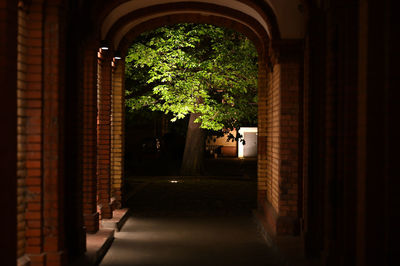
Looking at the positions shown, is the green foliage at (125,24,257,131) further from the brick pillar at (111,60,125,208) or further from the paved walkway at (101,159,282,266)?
the brick pillar at (111,60,125,208)

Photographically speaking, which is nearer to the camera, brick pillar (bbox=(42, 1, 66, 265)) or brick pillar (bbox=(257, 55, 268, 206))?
brick pillar (bbox=(42, 1, 66, 265))

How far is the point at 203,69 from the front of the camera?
18891mm

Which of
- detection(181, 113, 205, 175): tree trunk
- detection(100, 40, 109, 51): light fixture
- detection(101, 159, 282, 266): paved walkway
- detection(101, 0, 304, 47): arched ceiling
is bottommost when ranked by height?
detection(101, 159, 282, 266): paved walkway

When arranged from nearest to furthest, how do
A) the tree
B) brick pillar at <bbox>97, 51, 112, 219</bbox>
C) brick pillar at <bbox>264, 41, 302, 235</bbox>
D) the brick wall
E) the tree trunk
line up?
1. the brick wall
2. brick pillar at <bbox>264, 41, 302, 235</bbox>
3. brick pillar at <bbox>97, 51, 112, 219</bbox>
4. the tree
5. the tree trunk

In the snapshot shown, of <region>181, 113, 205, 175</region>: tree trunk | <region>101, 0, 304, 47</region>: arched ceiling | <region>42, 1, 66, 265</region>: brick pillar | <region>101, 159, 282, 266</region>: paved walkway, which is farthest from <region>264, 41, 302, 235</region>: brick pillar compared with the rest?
<region>181, 113, 205, 175</region>: tree trunk

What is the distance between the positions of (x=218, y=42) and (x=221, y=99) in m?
2.62

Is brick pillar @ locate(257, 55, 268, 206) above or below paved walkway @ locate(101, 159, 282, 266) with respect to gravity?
above

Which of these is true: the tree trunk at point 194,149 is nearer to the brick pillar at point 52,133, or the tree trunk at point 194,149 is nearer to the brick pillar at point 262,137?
the brick pillar at point 262,137

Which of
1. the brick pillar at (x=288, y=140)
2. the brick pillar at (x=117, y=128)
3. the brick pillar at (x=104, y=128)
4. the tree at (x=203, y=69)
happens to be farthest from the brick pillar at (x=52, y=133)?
the tree at (x=203, y=69)

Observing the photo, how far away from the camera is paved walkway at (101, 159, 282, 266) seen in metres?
7.84

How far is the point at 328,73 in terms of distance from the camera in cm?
604

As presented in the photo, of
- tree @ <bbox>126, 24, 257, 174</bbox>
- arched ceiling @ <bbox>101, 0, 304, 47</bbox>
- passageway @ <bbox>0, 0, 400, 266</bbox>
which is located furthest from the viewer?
tree @ <bbox>126, 24, 257, 174</bbox>
